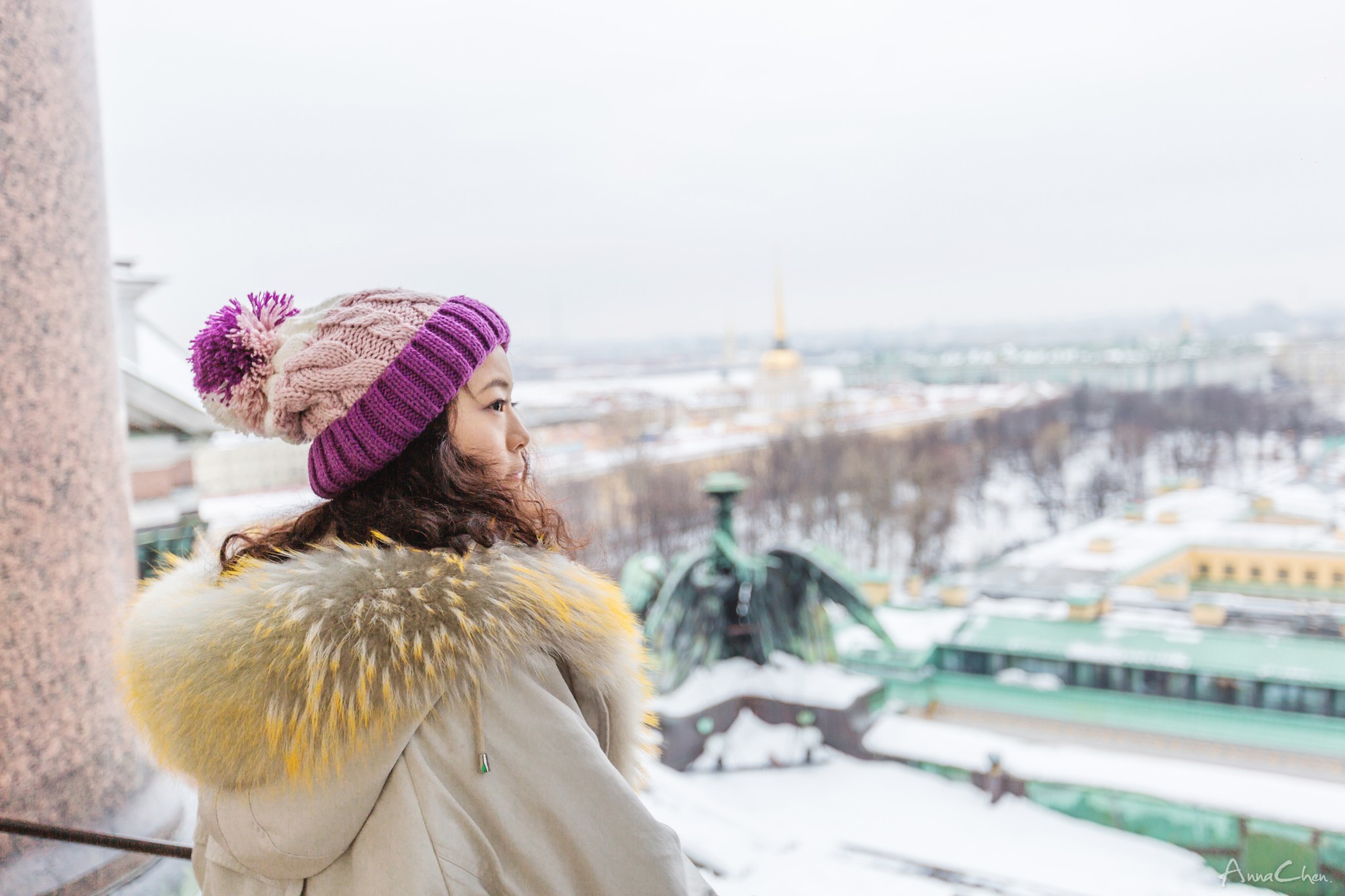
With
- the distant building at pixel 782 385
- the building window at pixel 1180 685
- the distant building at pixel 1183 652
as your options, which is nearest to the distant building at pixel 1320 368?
the distant building at pixel 1183 652

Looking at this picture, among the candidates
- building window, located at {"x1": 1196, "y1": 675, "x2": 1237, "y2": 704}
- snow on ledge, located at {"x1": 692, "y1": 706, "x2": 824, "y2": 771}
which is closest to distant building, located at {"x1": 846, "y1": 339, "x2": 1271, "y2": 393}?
building window, located at {"x1": 1196, "y1": 675, "x2": 1237, "y2": 704}

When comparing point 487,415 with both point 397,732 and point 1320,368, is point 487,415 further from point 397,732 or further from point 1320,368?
point 1320,368

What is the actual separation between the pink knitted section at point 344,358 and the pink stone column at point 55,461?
2.67 ft

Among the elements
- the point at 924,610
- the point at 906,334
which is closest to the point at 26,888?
the point at 924,610

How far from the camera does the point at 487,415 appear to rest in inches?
39.1

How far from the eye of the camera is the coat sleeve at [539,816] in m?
0.79

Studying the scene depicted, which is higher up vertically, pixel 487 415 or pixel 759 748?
pixel 487 415

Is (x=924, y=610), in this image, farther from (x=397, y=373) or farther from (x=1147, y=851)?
(x=397, y=373)

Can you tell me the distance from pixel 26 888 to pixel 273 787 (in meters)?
1.00

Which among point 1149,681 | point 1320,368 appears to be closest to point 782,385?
point 1320,368

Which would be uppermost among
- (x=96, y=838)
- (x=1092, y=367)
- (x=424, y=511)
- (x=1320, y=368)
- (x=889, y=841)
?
(x=424, y=511)

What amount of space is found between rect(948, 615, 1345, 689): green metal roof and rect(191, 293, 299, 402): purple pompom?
262 inches

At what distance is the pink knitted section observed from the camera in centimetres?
93

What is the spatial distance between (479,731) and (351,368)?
0.36 metres
